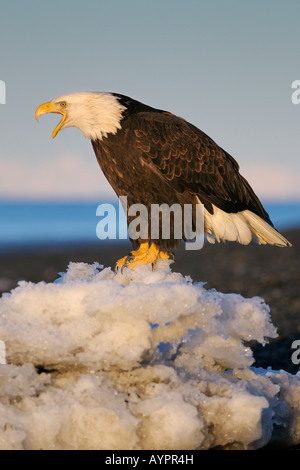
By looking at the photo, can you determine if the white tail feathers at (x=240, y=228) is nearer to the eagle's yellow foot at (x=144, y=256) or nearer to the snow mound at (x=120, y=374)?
the eagle's yellow foot at (x=144, y=256)

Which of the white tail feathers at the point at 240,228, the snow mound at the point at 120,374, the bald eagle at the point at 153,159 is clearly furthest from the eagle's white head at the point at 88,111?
the snow mound at the point at 120,374

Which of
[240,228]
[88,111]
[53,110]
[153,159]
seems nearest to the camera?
[53,110]

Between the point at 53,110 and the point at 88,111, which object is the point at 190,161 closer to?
the point at 88,111

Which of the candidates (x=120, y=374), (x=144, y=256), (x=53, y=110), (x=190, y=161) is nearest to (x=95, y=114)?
(x=53, y=110)

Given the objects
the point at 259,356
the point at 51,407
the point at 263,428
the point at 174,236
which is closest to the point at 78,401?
the point at 51,407

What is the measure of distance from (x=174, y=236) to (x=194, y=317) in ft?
8.63

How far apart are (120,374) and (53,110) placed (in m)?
3.28

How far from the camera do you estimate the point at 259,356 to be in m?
9.95

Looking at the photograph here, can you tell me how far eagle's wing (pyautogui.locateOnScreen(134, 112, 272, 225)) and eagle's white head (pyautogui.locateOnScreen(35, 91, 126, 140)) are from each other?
0.27 meters

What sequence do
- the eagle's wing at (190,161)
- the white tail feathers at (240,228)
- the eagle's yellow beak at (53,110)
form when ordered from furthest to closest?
1. the white tail feathers at (240,228)
2. the eagle's wing at (190,161)
3. the eagle's yellow beak at (53,110)

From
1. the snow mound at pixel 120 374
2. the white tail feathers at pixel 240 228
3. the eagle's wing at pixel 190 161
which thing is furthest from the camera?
the white tail feathers at pixel 240 228

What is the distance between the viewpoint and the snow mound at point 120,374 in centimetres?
460

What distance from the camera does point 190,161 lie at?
7754mm
